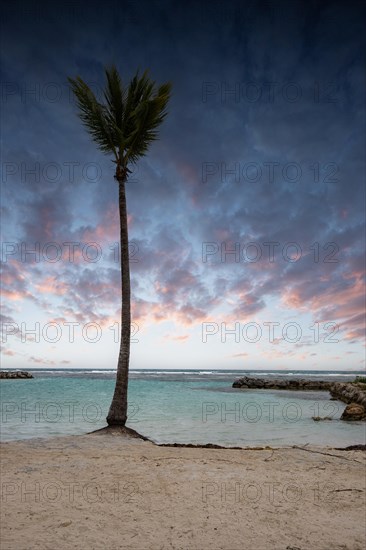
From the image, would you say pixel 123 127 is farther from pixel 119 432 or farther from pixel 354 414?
pixel 354 414

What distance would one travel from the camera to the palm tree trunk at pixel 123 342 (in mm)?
12812

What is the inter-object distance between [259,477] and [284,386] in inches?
1925

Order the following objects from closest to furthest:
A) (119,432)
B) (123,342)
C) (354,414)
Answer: (119,432), (123,342), (354,414)

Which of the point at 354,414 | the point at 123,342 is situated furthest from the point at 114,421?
the point at 354,414

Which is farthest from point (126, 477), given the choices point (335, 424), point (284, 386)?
point (284, 386)

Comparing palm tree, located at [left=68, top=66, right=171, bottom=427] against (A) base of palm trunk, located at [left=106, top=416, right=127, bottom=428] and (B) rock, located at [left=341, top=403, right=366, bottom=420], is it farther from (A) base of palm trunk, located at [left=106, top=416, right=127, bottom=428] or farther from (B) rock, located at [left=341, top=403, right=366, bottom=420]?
(B) rock, located at [left=341, top=403, right=366, bottom=420]

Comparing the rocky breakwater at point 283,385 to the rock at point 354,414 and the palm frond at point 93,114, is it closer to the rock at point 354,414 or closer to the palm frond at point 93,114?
the rock at point 354,414

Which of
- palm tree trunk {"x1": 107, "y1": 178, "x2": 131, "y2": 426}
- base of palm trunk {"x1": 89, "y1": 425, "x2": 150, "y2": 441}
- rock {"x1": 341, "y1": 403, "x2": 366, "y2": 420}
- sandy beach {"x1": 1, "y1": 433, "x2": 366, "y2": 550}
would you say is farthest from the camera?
rock {"x1": 341, "y1": 403, "x2": 366, "y2": 420}

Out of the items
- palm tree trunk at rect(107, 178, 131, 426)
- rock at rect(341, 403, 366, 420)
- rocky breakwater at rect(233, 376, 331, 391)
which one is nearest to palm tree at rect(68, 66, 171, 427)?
palm tree trunk at rect(107, 178, 131, 426)

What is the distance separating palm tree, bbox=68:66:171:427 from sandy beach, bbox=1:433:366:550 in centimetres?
405

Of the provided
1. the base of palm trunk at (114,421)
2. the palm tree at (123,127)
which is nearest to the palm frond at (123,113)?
the palm tree at (123,127)

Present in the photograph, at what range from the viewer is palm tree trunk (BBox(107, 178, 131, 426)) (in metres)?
12.8

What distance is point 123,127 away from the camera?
14.0 m

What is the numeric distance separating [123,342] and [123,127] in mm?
8079
